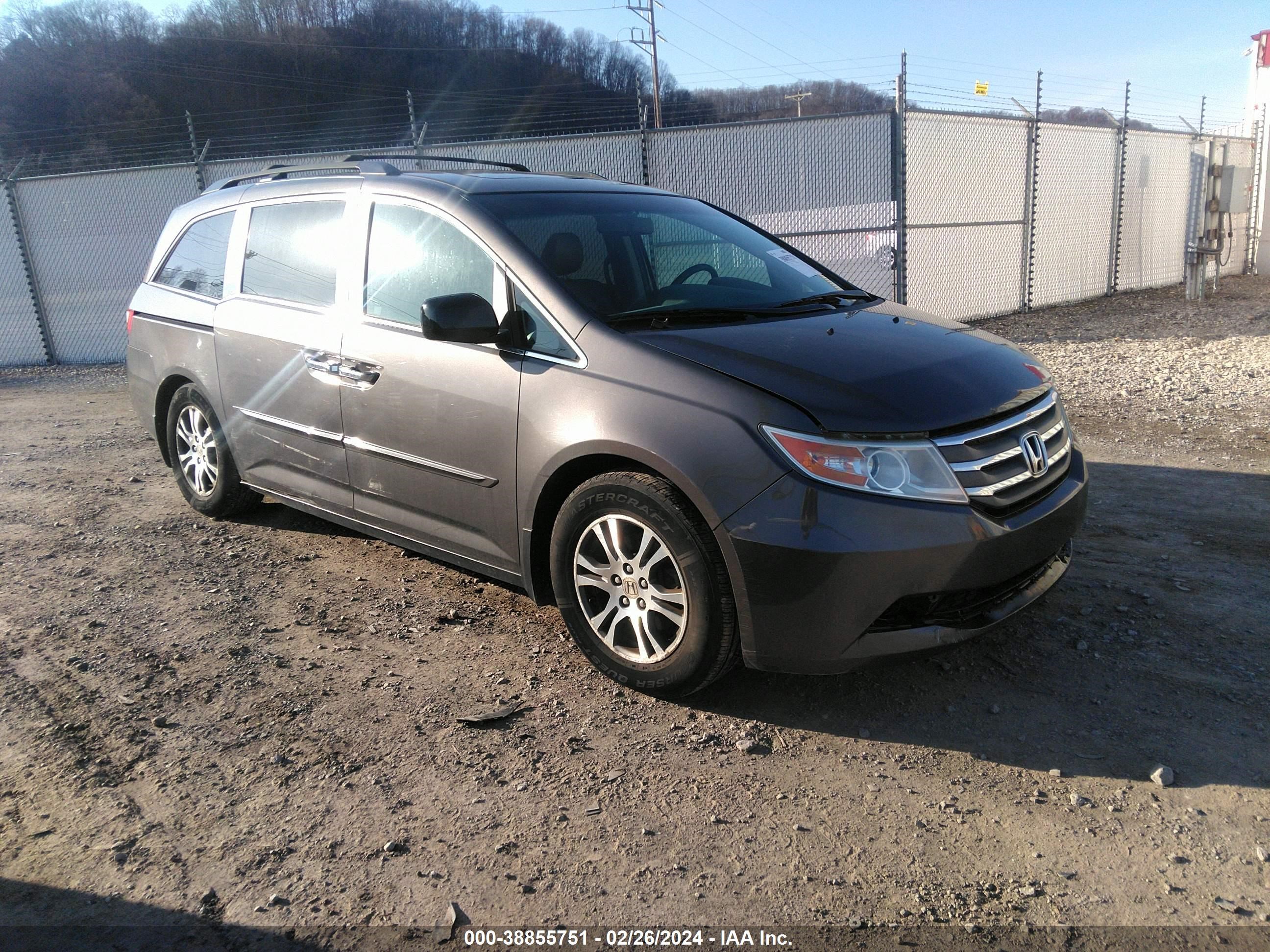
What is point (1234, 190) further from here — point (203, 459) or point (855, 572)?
point (203, 459)

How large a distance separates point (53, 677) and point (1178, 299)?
14.8 metres

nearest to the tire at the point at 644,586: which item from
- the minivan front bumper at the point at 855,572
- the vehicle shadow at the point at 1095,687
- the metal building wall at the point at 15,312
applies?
the minivan front bumper at the point at 855,572

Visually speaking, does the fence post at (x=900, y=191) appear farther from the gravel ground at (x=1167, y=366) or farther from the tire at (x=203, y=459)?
the tire at (x=203, y=459)

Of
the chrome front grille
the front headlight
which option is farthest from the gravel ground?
the front headlight

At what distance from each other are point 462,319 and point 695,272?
1125mm

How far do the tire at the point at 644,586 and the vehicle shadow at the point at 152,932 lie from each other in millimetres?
1201

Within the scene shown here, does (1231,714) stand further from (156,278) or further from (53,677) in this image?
(156,278)

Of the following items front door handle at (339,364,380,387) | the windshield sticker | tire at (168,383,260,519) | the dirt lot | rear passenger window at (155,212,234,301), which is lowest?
the dirt lot

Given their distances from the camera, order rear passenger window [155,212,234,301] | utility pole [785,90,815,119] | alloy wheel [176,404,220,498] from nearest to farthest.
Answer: rear passenger window [155,212,234,301], alloy wheel [176,404,220,498], utility pole [785,90,815,119]

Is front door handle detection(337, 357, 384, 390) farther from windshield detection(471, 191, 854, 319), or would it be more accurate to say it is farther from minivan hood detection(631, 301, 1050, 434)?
minivan hood detection(631, 301, 1050, 434)

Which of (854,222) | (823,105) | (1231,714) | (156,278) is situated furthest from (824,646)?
(823,105)

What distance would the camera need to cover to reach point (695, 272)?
4.02 meters

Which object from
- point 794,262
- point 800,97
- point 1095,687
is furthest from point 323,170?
point 800,97

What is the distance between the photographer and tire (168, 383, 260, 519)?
16.7ft
